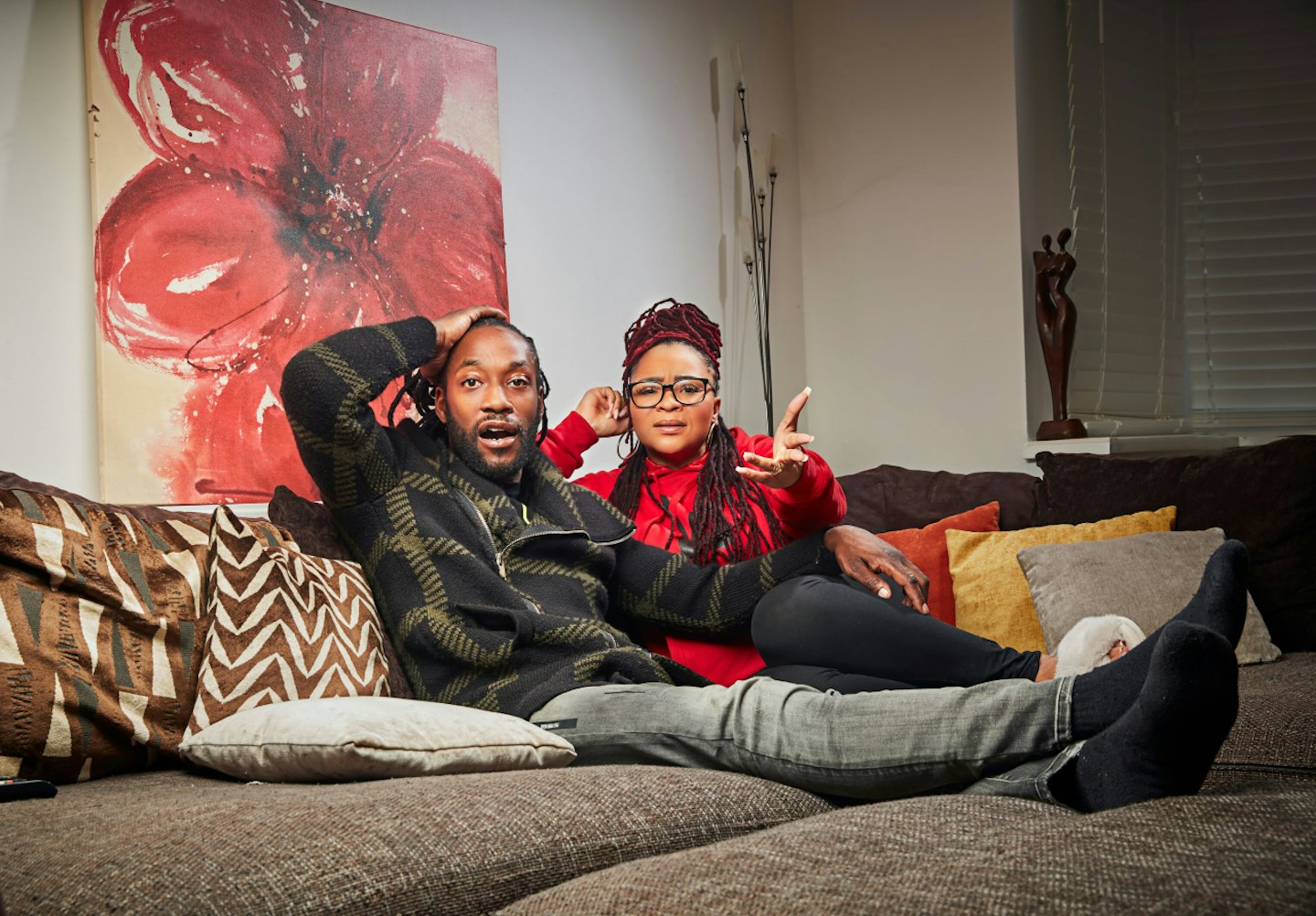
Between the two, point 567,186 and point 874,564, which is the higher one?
point 567,186

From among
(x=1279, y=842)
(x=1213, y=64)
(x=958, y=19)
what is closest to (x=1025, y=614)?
(x=1279, y=842)

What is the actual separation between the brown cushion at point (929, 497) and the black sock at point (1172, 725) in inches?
65.1

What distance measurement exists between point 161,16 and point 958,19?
7.89 feet

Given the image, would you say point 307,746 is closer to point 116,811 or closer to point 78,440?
point 116,811

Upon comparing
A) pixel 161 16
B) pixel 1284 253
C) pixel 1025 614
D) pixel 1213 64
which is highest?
pixel 1213 64

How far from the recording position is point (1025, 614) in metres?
2.39

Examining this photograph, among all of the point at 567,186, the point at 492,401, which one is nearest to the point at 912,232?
the point at 567,186

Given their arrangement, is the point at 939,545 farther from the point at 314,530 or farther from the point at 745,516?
the point at 314,530

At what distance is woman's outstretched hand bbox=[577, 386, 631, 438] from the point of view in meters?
2.41

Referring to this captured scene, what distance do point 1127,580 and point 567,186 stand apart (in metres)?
1.64

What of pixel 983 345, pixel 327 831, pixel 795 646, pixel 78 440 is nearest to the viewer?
pixel 327 831

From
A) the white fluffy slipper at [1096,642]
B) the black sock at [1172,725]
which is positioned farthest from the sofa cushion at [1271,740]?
the black sock at [1172,725]

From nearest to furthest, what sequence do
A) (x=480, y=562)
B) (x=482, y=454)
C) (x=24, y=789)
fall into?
(x=24, y=789) < (x=480, y=562) < (x=482, y=454)

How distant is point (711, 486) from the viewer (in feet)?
7.39
